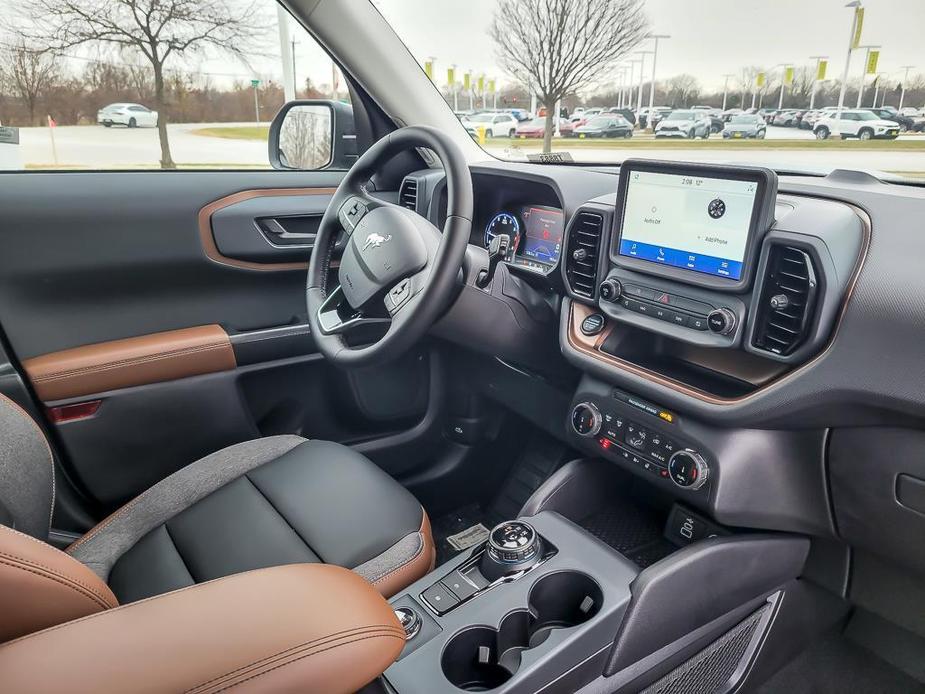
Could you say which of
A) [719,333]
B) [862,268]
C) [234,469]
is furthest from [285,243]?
[862,268]

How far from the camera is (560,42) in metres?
1.90

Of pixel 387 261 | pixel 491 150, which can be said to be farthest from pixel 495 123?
pixel 387 261

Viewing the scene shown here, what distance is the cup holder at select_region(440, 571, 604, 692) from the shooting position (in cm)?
118

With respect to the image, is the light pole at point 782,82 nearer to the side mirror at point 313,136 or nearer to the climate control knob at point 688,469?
the climate control knob at point 688,469

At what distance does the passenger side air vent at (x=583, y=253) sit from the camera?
59.8 inches

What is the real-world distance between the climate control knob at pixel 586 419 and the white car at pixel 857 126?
70cm

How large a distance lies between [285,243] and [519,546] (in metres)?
1.19

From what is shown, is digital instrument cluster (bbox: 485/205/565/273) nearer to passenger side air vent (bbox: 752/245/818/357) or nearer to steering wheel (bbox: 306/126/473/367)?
steering wheel (bbox: 306/126/473/367)

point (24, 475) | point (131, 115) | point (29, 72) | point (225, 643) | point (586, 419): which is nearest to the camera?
point (225, 643)

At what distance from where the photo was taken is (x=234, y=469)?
60.2 inches

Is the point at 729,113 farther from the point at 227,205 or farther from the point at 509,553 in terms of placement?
the point at 227,205

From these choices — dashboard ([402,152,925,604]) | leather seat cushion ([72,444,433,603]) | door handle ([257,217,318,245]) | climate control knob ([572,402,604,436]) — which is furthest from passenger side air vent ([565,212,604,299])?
door handle ([257,217,318,245])

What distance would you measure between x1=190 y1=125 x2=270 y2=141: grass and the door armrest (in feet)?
5.09

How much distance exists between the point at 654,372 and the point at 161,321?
1280mm
